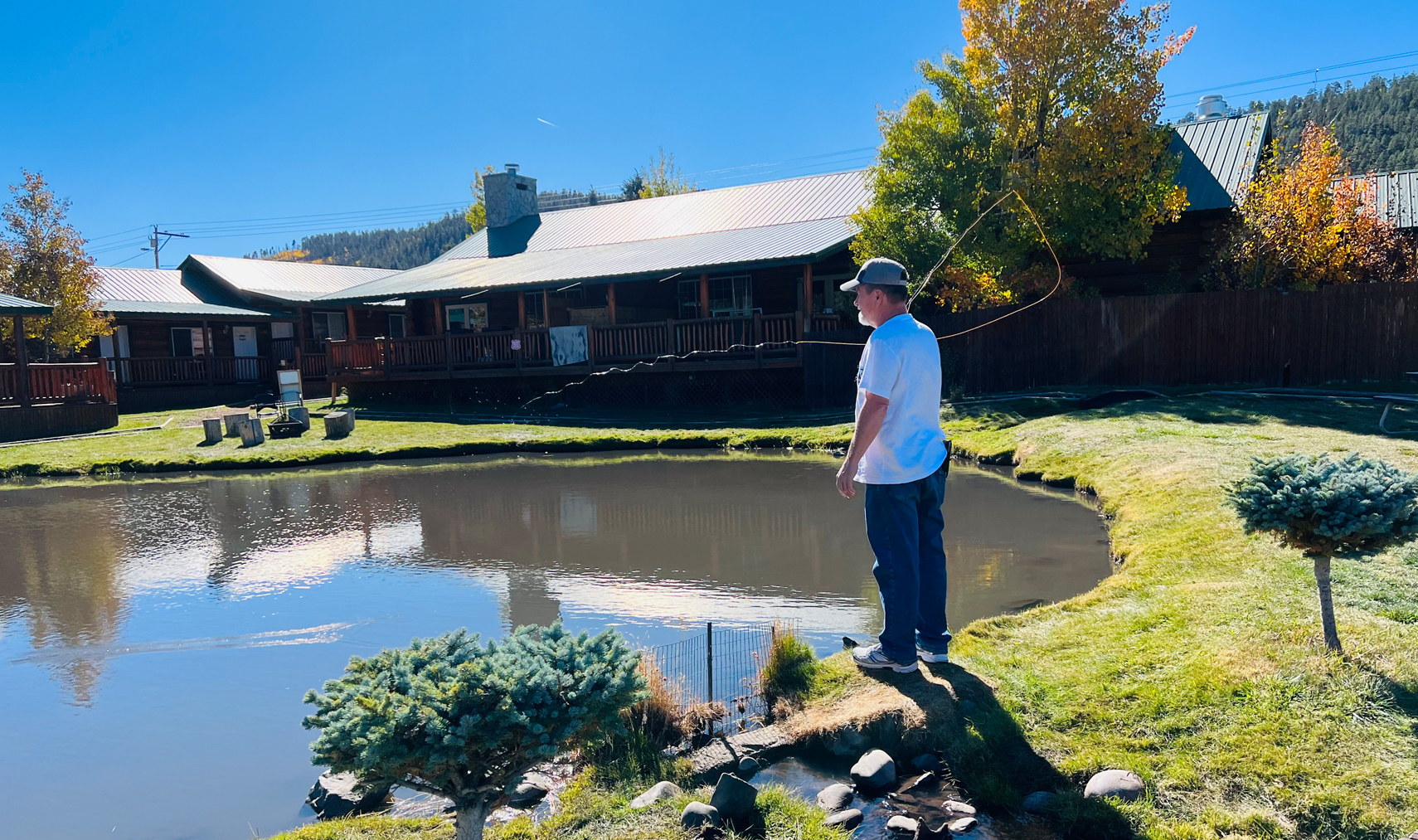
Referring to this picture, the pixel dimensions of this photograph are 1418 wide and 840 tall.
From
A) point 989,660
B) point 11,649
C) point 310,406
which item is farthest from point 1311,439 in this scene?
point 310,406

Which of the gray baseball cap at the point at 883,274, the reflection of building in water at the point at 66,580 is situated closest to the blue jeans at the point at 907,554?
the gray baseball cap at the point at 883,274

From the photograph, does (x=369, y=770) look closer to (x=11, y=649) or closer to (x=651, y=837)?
(x=651, y=837)

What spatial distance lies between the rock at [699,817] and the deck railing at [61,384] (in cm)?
2519

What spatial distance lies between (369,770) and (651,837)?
45.8 inches

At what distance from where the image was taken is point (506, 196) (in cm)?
3422

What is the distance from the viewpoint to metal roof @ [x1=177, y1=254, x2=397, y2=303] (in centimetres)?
3494

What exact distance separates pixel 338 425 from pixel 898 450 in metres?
18.1

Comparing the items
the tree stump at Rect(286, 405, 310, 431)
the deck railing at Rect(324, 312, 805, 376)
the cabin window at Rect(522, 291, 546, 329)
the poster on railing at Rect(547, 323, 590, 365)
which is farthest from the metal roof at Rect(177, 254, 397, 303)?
the tree stump at Rect(286, 405, 310, 431)

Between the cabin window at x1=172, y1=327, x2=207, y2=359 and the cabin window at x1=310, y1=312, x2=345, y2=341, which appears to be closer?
the cabin window at x1=172, y1=327, x2=207, y2=359

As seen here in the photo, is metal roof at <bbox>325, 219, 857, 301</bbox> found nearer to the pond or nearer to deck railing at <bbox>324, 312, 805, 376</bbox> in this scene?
deck railing at <bbox>324, 312, 805, 376</bbox>

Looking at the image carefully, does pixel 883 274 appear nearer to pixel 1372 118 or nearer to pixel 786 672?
pixel 786 672

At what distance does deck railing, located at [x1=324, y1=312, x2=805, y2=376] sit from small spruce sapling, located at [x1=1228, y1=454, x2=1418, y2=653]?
49.0ft

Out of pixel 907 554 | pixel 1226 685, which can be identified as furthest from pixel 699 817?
pixel 1226 685

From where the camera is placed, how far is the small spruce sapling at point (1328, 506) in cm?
446
